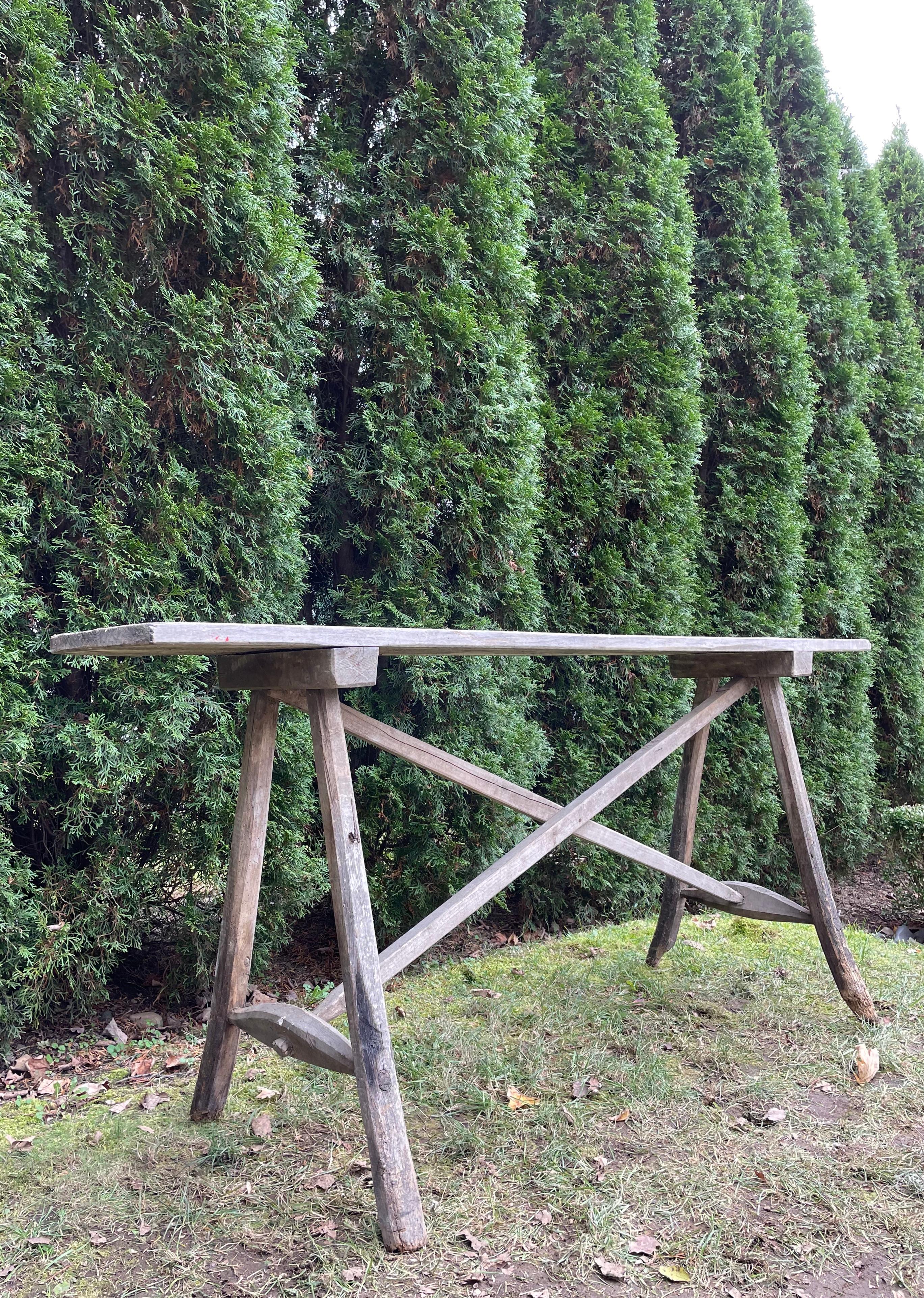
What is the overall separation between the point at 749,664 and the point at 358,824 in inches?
61.6

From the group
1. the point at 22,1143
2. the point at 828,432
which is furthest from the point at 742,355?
the point at 22,1143

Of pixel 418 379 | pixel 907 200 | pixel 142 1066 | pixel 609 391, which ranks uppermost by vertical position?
pixel 907 200

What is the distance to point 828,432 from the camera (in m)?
5.38

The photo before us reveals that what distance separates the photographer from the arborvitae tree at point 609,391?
4176 mm

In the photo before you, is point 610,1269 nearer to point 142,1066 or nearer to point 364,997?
point 364,997

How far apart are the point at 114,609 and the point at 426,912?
175 centimetres

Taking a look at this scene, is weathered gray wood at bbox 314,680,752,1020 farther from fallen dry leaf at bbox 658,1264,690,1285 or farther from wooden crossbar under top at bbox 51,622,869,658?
fallen dry leaf at bbox 658,1264,690,1285

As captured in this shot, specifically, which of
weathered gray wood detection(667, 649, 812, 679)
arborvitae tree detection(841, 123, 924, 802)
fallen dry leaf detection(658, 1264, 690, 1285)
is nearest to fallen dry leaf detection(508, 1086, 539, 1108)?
fallen dry leaf detection(658, 1264, 690, 1285)

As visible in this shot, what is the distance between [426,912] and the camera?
140 inches

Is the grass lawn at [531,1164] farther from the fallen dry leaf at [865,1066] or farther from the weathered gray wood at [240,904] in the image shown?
the weathered gray wood at [240,904]

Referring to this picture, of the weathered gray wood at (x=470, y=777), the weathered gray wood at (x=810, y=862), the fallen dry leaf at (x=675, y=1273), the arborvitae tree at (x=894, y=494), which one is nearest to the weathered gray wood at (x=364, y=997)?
the weathered gray wood at (x=470, y=777)

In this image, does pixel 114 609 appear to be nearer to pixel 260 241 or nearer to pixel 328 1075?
pixel 260 241

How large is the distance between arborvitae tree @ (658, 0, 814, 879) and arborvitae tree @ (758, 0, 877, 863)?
0.33 metres

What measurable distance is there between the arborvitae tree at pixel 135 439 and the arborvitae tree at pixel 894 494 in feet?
14.5
